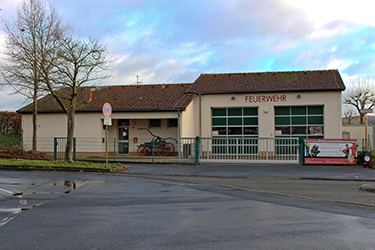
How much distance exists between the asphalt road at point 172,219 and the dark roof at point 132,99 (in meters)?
12.8

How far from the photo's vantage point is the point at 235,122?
2386cm

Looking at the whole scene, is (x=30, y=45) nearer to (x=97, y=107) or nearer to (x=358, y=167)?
(x=97, y=107)

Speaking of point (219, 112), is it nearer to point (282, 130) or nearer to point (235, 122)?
point (235, 122)

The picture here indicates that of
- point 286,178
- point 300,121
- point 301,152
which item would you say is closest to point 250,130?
point 300,121

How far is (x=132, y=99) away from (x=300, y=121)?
11.5m

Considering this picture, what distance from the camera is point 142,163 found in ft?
60.4

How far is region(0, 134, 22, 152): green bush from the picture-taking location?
20.8 meters

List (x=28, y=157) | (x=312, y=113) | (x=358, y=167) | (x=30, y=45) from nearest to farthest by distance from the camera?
(x=358, y=167) → (x=30, y=45) → (x=28, y=157) → (x=312, y=113)

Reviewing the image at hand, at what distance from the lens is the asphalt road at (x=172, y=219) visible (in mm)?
4785

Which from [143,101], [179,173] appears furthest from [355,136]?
[179,173]

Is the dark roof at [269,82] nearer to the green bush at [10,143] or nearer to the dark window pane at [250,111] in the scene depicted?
the dark window pane at [250,111]

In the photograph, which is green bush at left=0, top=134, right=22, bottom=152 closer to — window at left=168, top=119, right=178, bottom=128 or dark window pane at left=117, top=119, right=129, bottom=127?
dark window pane at left=117, top=119, right=129, bottom=127

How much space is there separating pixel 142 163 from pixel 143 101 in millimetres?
6397

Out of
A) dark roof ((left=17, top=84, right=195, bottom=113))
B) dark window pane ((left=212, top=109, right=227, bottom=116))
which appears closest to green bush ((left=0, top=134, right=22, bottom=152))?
dark roof ((left=17, top=84, right=195, bottom=113))
